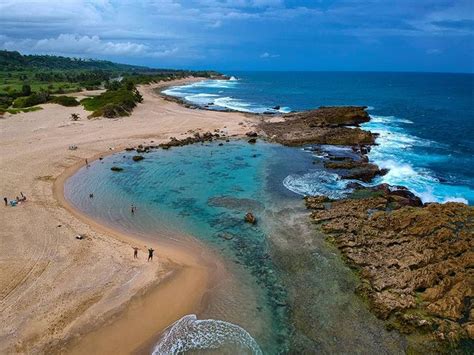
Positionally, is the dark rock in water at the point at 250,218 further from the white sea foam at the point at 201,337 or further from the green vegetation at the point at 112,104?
the green vegetation at the point at 112,104

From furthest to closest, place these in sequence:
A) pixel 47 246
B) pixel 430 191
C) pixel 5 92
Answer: pixel 5 92, pixel 430 191, pixel 47 246

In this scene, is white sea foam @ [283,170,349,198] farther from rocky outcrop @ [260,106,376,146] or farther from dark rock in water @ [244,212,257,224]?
rocky outcrop @ [260,106,376,146]

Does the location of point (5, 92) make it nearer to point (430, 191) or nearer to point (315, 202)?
point (315, 202)

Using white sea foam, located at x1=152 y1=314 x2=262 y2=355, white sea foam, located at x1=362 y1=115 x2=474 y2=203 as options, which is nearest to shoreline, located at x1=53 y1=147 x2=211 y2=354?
white sea foam, located at x1=152 y1=314 x2=262 y2=355

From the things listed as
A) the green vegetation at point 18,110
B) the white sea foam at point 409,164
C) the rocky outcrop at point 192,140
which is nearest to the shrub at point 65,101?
the green vegetation at point 18,110

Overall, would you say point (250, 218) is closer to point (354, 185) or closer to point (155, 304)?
point (155, 304)

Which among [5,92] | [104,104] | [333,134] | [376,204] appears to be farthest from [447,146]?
[5,92]
